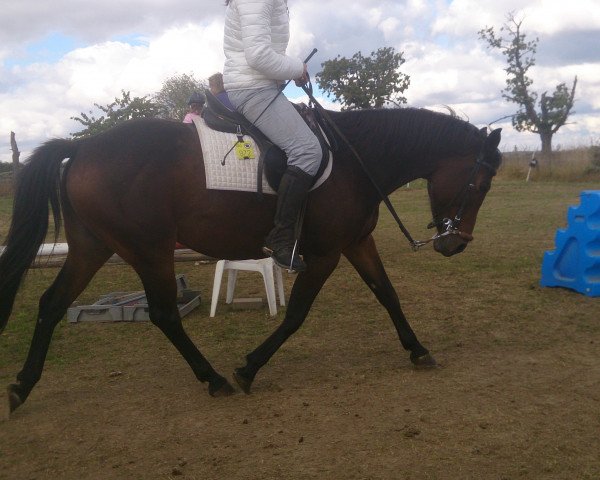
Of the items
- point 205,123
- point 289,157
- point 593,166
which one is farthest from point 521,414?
point 593,166

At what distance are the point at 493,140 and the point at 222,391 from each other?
282 cm

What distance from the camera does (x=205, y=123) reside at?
4332 millimetres

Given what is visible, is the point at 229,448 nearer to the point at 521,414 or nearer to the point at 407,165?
the point at 521,414

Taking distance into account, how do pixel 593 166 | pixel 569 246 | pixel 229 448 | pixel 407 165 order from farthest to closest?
1. pixel 593 166
2. pixel 569 246
3. pixel 407 165
4. pixel 229 448

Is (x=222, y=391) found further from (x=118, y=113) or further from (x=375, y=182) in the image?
(x=118, y=113)

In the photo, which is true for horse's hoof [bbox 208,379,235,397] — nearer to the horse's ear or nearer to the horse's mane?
the horse's mane

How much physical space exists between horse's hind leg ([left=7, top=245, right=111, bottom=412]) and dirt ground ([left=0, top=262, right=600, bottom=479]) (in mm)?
254

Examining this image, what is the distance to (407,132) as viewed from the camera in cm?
459

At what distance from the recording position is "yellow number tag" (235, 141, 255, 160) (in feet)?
13.6

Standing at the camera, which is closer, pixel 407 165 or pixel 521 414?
pixel 521 414

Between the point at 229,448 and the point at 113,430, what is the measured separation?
87 centimetres

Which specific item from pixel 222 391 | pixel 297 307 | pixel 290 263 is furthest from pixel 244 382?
pixel 290 263

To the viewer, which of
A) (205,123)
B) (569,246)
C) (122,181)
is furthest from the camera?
(569,246)

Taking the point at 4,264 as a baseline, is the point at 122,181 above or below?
above
